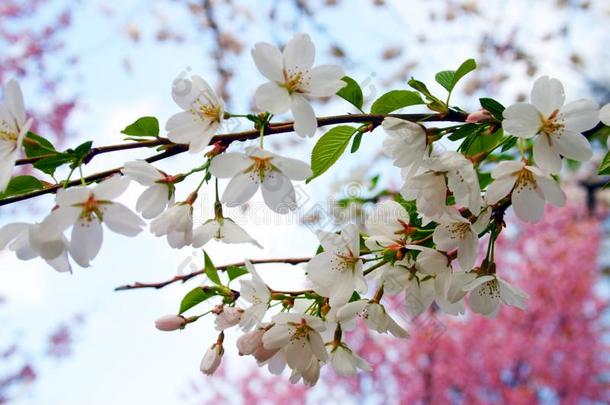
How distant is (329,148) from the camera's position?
2.39 ft

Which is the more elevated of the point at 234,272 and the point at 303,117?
the point at 303,117

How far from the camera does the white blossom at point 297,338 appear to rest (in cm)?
70

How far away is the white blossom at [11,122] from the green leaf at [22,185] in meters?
0.03

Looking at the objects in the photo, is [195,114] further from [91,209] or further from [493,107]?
[493,107]

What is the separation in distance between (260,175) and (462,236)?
0.84ft

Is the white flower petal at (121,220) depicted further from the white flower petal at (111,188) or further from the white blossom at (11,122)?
the white blossom at (11,122)

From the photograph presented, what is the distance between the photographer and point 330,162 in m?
0.73

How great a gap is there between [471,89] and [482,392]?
9.02 feet

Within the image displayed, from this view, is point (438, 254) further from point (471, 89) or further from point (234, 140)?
point (471, 89)

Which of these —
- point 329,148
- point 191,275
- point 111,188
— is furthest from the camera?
point 191,275

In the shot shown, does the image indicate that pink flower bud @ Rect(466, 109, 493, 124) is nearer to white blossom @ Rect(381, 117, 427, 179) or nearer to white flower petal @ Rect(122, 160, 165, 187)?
white blossom @ Rect(381, 117, 427, 179)

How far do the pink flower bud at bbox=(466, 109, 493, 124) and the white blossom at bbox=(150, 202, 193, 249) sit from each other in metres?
0.35

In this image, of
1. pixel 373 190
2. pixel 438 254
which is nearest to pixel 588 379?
pixel 373 190

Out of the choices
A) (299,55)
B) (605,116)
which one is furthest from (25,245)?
(605,116)
